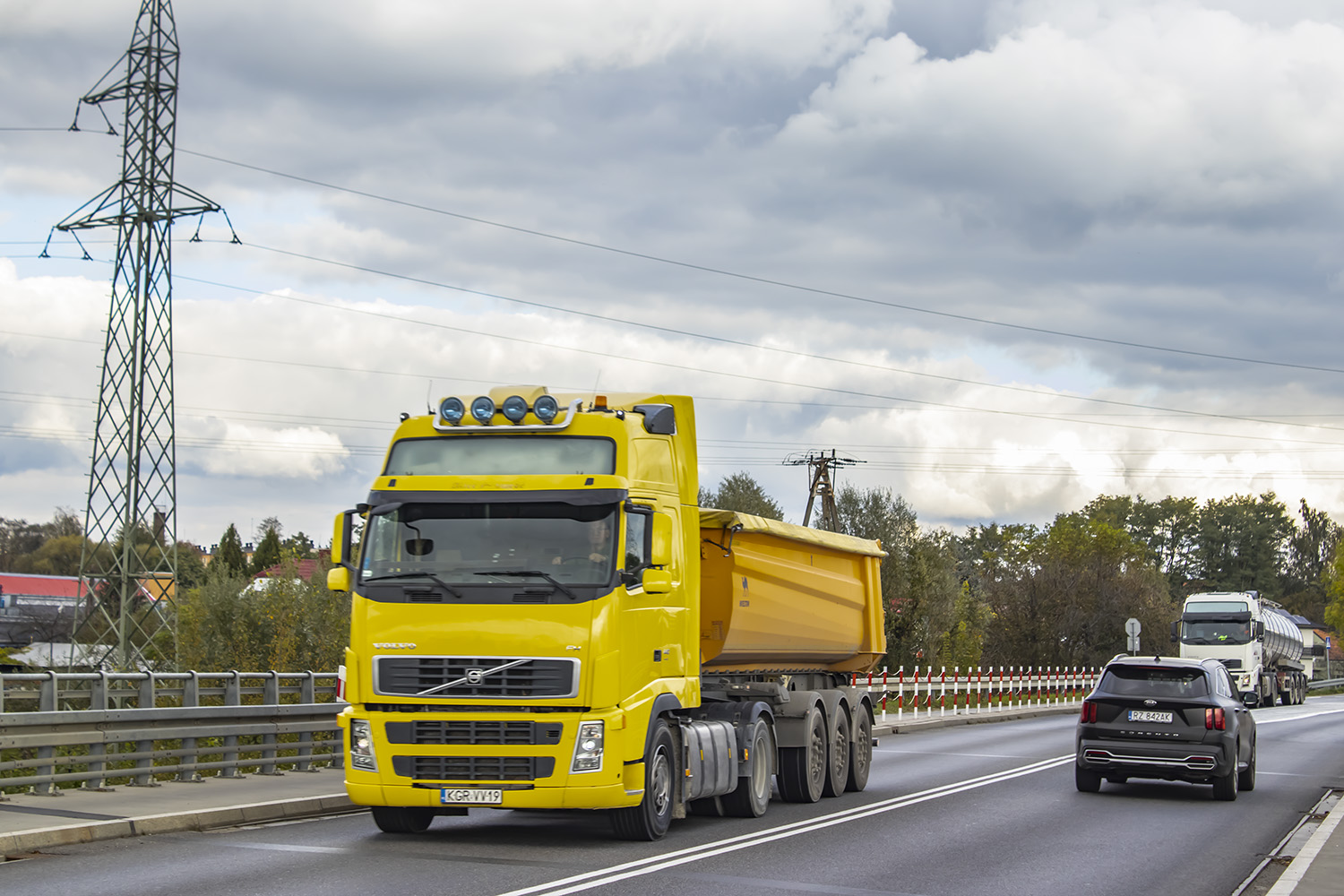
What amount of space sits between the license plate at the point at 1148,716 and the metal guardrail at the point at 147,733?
29.6 ft

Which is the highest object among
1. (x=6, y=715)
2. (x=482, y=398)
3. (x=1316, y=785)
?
(x=482, y=398)

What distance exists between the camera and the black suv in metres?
16.0

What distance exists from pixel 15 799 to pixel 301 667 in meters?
19.7

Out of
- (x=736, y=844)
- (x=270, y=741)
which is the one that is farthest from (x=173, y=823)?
(x=736, y=844)

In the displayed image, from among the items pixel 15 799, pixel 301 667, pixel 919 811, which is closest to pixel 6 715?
pixel 15 799

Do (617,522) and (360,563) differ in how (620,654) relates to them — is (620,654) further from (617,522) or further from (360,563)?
(360,563)

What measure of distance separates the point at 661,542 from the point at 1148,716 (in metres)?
7.33

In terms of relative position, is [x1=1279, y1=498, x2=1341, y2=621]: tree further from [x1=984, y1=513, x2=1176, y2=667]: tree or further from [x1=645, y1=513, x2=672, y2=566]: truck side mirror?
[x1=645, y1=513, x2=672, y2=566]: truck side mirror

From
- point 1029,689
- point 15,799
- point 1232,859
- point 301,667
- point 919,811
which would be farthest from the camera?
point 1029,689

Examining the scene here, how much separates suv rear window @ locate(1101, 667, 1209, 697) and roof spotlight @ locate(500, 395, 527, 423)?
8.16 meters

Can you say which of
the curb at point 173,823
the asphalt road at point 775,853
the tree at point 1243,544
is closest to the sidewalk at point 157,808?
the curb at point 173,823

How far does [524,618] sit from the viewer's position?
1103cm

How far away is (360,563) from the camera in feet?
37.6

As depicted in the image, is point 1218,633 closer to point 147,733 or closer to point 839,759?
point 839,759
